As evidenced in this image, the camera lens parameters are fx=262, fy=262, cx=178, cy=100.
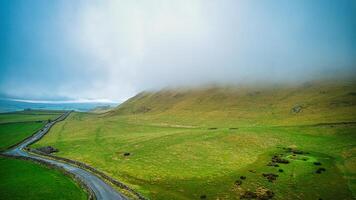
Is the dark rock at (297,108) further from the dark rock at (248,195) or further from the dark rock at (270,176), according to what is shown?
the dark rock at (248,195)

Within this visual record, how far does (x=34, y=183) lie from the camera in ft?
176

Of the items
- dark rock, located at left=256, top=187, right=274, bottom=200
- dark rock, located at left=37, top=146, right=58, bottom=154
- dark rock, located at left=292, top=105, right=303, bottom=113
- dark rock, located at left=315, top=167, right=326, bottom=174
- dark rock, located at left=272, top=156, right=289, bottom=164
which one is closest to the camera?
dark rock, located at left=256, top=187, right=274, bottom=200

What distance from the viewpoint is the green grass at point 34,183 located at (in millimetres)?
46484

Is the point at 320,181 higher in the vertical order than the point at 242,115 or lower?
Result: lower

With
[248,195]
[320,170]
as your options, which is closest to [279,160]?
[320,170]

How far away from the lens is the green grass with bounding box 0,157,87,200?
46484mm

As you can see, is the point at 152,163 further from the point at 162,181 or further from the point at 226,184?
the point at 226,184

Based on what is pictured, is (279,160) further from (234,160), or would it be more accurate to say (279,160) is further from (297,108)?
(297,108)

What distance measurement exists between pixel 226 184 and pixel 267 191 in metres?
8.47

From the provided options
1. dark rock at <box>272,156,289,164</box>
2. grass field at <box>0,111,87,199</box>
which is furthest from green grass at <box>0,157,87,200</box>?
dark rock at <box>272,156,289,164</box>

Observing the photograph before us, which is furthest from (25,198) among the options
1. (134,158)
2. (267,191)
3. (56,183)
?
(267,191)

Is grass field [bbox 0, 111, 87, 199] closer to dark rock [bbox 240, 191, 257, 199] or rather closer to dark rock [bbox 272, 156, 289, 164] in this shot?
dark rock [bbox 240, 191, 257, 199]

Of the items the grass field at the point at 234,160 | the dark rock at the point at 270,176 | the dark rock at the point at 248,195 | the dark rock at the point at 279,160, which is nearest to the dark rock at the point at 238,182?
the grass field at the point at 234,160

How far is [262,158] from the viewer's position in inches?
3088
